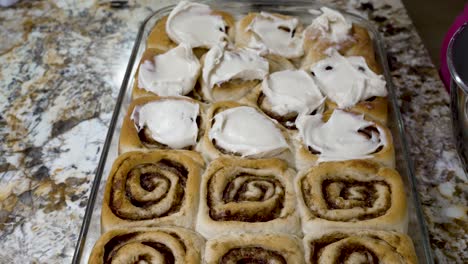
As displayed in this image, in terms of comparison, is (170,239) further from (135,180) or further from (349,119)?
(349,119)

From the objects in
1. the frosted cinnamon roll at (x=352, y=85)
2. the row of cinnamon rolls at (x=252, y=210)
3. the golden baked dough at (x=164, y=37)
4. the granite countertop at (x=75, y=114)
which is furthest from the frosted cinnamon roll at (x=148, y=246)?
the golden baked dough at (x=164, y=37)

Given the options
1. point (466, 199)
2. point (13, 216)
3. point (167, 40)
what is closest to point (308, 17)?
point (167, 40)

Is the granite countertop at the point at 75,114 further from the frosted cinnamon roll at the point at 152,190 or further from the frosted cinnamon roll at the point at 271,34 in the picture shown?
the frosted cinnamon roll at the point at 271,34

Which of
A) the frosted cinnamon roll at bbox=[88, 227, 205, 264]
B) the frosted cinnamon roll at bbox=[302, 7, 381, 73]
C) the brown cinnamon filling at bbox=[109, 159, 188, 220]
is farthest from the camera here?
the frosted cinnamon roll at bbox=[302, 7, 381, 73]

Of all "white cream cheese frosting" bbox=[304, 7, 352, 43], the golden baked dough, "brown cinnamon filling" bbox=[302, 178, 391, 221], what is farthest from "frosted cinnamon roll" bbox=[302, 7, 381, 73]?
"brown cinnamon filling" bbox=[302, 178, 391, 221]

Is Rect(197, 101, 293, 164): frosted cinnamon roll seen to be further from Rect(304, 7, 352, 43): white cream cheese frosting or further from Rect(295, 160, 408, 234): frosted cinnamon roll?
Rect(304, 7, 352, 43): white cream cheese frosting

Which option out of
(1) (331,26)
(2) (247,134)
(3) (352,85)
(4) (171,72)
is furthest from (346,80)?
(4) (171,72)

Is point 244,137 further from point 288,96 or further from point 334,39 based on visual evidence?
point 334,39
